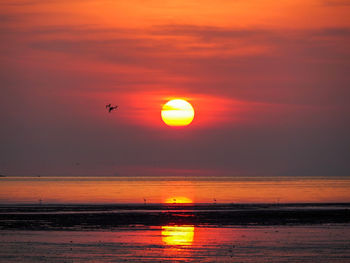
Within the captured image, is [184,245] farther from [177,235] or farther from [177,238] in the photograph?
[177,235]

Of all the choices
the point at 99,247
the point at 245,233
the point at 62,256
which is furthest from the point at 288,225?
the point at 62,256

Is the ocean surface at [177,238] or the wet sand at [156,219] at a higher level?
the wet sand at [156,219]

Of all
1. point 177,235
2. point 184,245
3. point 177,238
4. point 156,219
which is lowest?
point 184,245

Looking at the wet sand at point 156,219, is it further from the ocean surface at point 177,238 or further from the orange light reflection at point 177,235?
the orange light reflection at point 177,235

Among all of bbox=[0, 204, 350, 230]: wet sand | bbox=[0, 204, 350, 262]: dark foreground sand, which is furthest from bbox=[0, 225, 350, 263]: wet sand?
bbox=[0, 204, 350, 230]: wet sand

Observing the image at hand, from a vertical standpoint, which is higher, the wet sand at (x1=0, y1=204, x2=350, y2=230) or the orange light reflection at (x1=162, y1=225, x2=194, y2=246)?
the wet sand at (x1=0, y1=204, x2=350, y2=230)

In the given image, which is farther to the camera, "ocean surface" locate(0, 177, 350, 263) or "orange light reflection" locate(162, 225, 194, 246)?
"orange light reflection" locate(162, 225, 194, 246)

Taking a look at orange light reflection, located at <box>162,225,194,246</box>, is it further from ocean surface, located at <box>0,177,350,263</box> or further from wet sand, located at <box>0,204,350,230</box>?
wet sand, located at <box>0,204,350,230</box>

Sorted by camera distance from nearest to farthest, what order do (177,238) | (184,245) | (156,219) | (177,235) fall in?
(184,245)
(177,238)
(177,235)
(156,219)

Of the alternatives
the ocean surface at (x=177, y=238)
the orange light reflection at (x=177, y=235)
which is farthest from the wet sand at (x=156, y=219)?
the orange light reflection at (x=177, y=235)

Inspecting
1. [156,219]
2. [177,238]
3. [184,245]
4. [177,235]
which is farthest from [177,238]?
[156,219]

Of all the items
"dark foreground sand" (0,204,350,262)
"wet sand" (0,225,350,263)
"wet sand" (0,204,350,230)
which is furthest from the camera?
"wet sand" (0,204,350,230)

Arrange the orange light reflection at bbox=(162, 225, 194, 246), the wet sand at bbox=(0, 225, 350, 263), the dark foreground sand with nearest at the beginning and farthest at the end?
the wet sand at bbox=(0, 225, 350, 263) → the dark foreground sand → the orange light reflection at bbox=(162, 225, 194, 246)

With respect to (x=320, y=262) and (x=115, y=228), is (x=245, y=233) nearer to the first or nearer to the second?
(x=115, y=228)
